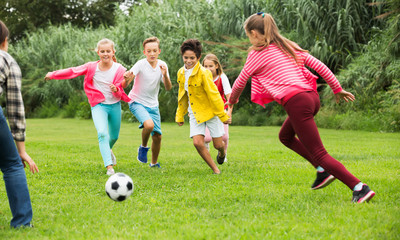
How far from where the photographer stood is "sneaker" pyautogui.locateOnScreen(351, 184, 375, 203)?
4500mm

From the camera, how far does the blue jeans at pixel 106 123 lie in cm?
679

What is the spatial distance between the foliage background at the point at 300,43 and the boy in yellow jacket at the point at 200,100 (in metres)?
8.83

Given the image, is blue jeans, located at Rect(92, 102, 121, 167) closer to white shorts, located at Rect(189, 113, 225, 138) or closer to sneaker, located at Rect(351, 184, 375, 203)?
white shorts, located at Rect(189, 113, 225, 138)

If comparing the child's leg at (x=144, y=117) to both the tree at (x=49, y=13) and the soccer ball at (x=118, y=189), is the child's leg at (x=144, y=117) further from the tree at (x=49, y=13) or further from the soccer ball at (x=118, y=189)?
the tree at (x=49, y=13)

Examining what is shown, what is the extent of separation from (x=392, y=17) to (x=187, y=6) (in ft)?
32.9

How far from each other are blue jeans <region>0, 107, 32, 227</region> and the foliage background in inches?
483

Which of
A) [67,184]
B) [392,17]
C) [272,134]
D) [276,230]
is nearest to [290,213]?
[276,230]

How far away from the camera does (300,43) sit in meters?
18.3

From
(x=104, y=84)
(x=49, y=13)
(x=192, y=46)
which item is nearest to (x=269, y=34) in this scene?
(x=192, y=46)

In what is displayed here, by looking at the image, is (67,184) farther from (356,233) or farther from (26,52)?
(26,52)

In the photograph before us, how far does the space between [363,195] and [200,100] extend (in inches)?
119

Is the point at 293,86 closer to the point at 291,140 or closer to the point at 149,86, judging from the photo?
the point at 291,140

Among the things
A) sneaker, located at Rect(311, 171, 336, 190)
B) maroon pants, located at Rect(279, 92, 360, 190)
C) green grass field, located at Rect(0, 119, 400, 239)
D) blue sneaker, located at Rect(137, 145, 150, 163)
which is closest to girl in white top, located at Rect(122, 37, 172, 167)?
blue sneaker, located at Rect(137, 145, 150, 163)

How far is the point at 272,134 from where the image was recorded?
48.8 ft
